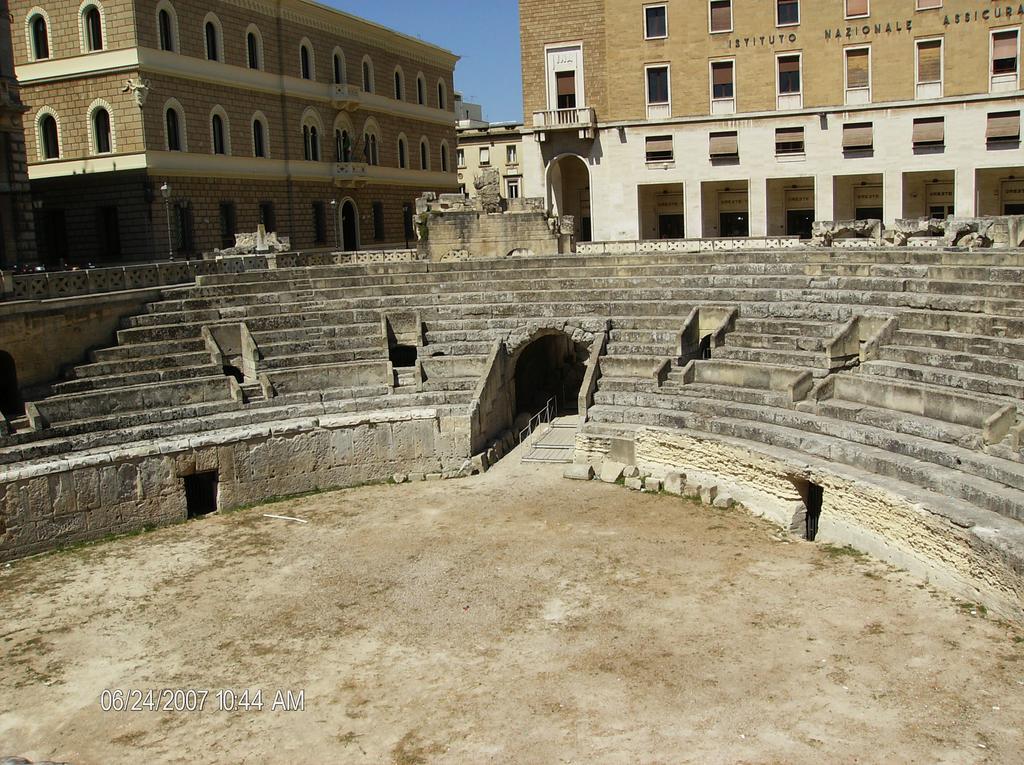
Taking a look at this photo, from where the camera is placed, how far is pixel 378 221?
42875 mm

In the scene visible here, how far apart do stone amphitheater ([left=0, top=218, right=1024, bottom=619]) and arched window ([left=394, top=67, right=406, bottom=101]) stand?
2213 centimetres

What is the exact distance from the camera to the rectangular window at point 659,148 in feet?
114

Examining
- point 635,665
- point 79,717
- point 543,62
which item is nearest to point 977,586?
point 635,665

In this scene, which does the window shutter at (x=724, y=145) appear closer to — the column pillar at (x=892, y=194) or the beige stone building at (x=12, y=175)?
the column pillar at (x=892, y=194)

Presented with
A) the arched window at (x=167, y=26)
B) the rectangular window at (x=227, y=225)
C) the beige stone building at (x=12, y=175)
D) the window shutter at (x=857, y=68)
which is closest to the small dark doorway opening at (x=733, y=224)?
the window shutter at (x=857, y=68)

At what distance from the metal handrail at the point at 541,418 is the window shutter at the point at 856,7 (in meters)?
18.3

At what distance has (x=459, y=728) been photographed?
977cm

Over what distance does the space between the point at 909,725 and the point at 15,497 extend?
13.0 meters

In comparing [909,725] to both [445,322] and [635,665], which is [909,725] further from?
[445,322]

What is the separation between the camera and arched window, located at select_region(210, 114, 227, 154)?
110 ft

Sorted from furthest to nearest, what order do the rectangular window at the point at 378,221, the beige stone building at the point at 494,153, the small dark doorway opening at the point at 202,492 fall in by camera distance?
the beige stone building at the point at 494,153
the rectangular window at the point at 378,221
the small dark doorway opening at the point at 202,492

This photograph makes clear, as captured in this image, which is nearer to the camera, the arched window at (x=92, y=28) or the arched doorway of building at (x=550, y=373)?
the arched doorway of building at (x=550, y=373)

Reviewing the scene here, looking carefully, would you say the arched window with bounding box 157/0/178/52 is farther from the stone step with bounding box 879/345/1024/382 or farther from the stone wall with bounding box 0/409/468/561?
the stone step with bounding box 879/345/1024/382

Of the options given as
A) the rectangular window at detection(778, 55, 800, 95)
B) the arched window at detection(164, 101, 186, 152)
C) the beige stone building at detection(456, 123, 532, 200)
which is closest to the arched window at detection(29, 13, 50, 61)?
the arched window at detection(164, 101, 186, 152)
